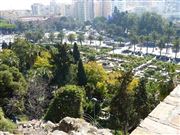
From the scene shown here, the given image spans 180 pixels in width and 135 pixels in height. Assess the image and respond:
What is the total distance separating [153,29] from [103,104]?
51078 mm

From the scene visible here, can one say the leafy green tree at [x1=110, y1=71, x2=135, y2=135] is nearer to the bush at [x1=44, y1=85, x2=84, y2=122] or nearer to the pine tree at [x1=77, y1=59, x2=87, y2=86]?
the bush at [x1=44, y1=85, x2=84, y2=122]

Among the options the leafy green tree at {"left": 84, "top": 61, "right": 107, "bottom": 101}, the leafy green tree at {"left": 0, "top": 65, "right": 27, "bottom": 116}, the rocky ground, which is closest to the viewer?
the rocky ground

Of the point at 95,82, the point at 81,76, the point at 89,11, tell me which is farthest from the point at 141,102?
the point at 89,11

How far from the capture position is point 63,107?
1243 centimetres

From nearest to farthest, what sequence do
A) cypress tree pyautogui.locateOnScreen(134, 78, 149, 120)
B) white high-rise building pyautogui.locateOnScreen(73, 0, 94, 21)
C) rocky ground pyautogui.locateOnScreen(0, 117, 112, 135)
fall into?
rocky ground pyautogui.locateOnScreen(0, 117, 112, 135) → cypress tree pyautogui.locateOnScreen(134, 78, 149, 120) → white high-rise building pyautogui.locateOnScreen(73, 0, 94, 21)

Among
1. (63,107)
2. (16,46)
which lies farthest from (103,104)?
(16,46)

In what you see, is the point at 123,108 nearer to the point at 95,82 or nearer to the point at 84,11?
the point at 95,82

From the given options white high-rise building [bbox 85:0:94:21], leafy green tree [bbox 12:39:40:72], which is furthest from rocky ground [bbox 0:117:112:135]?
white high-rise building [bbox 85:0:94:21]

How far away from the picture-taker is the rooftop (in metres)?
2.02

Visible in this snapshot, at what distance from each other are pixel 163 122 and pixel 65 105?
34.6 ft

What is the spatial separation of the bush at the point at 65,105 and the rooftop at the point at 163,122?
33.5 ft

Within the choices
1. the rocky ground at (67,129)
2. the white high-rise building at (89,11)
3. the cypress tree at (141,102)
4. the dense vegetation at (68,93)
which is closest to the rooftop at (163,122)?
the rocky ground at (67,129)

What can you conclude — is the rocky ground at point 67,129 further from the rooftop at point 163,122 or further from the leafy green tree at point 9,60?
the leafy green tree at point 9,60

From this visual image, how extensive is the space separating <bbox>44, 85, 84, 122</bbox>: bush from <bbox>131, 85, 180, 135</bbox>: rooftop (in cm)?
1021
